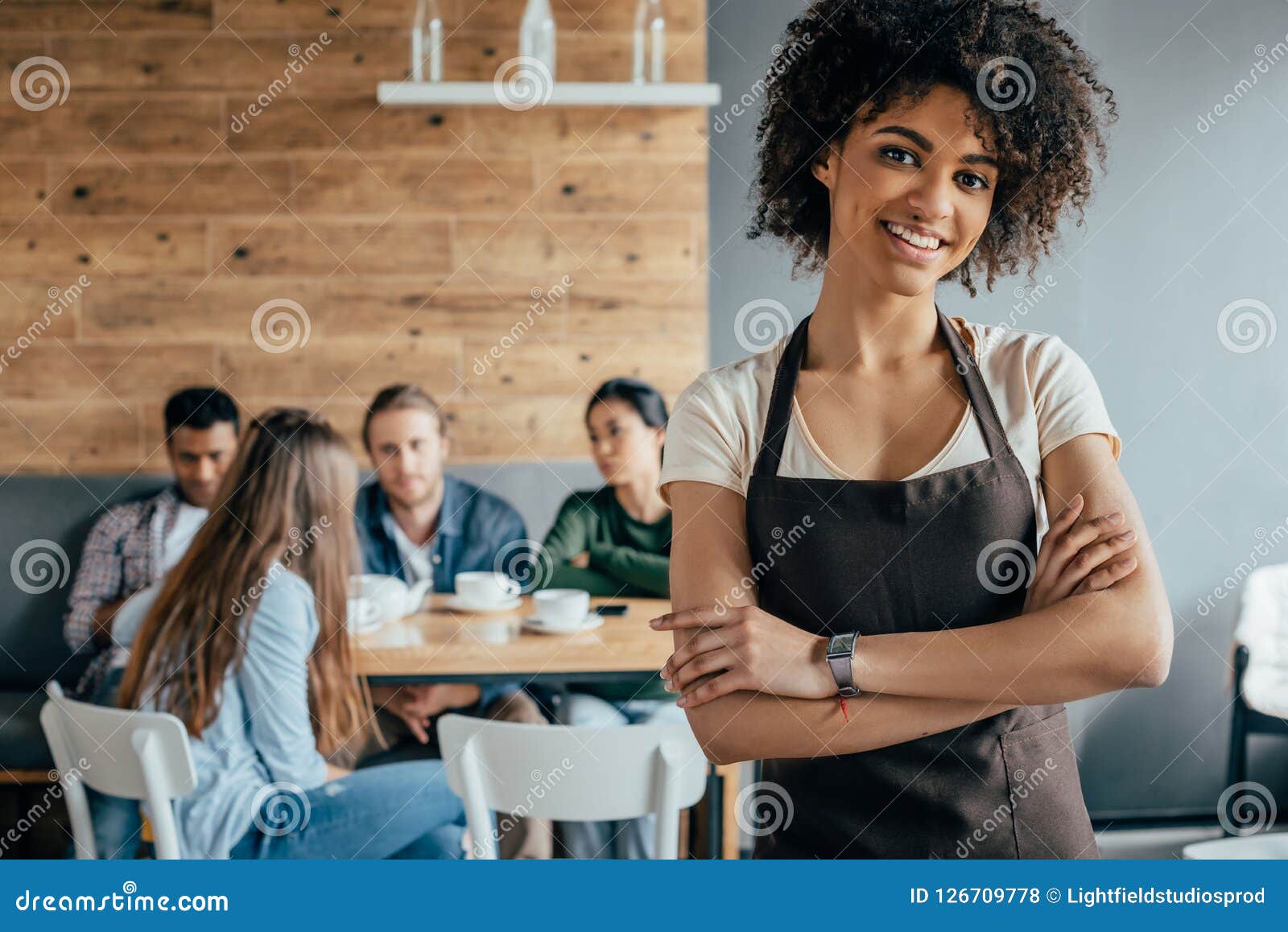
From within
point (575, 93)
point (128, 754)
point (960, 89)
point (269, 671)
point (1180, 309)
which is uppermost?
point (575, 93)

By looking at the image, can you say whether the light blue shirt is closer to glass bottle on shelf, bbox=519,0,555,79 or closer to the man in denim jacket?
the man in denim jacket

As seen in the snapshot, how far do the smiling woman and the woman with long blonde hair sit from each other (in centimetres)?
83

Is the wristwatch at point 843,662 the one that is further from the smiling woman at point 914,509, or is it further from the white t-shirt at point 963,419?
the white t-shirt at point 963,419

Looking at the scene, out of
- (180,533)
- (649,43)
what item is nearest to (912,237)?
(649,43)

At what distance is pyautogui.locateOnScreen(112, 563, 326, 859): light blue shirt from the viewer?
1.57 metres

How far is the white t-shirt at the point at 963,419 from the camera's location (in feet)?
3.08

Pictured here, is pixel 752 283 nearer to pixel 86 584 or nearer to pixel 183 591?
pixel 183 591

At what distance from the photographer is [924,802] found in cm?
97

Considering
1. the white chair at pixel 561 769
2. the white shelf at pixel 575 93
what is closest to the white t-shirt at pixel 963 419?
the white chair at pixel 561 769

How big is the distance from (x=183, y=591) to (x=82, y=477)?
1254mm

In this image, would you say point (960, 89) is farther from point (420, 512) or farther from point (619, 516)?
point (420, 512)

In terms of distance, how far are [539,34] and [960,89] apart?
1.83m

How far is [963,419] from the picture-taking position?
0.96 meters

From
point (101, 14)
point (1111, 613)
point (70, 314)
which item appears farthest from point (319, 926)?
point (101, 14)
